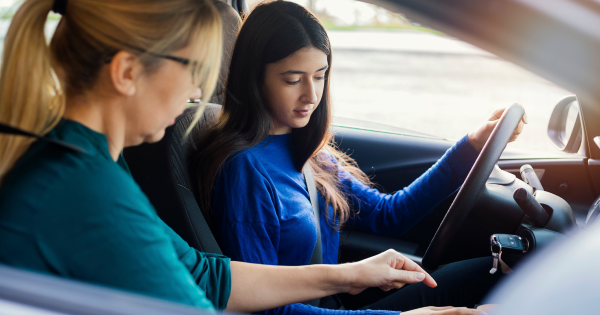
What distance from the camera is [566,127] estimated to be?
1.70 metres

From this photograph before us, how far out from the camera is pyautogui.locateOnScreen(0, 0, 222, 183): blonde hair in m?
0.73

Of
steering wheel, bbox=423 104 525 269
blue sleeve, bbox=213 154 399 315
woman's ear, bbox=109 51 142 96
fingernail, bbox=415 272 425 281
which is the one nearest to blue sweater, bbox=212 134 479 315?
blue sleeve, bbox=213 154 399 315

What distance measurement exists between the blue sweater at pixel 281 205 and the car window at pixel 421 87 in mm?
471

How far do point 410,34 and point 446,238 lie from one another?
8.07 metres

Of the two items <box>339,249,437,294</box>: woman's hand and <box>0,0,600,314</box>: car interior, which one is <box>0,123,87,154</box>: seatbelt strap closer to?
<box>0,0,600,314</box>: car interior

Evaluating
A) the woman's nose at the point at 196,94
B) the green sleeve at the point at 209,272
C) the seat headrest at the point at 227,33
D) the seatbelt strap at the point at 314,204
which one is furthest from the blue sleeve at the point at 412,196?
the woman's nose at the point at 196,94

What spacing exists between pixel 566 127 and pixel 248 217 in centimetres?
121

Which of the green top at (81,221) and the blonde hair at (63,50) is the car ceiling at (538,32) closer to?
the blonde hair at (63,50)

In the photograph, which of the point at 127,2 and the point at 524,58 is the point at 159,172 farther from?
the point at 524,58

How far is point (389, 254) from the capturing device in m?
1.17

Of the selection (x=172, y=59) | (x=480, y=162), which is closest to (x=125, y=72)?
(x=172, y=59)

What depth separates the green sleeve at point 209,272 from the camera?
3.28 ft

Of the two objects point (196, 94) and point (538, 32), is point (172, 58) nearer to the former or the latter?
point (196, 94)

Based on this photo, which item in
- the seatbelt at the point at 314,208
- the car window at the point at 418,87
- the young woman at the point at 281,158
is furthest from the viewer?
the car window at the point at 418,87
